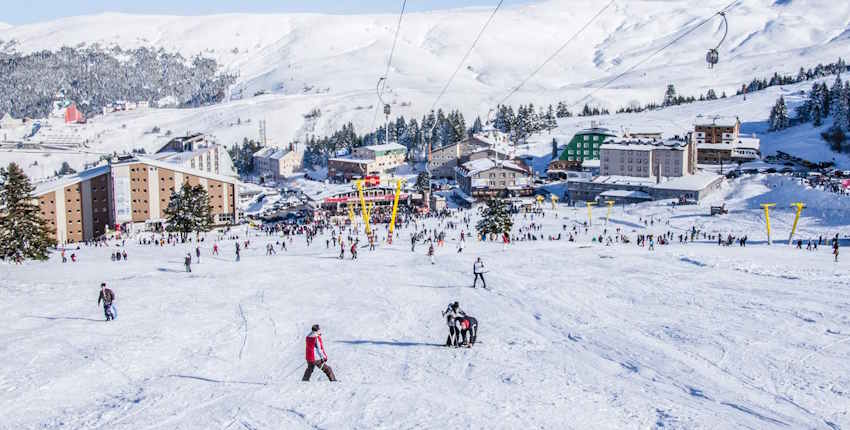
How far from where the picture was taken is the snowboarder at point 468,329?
13055 mm

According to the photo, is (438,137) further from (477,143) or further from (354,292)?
(354,292)

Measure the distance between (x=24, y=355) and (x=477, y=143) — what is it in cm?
8222

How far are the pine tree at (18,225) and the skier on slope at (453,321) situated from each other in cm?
2704

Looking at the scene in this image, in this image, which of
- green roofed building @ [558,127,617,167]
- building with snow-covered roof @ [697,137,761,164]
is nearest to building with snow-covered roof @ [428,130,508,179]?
green roofed building @ [558,127,617,167]

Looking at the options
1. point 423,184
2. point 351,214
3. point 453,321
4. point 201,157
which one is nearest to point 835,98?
point 423,184

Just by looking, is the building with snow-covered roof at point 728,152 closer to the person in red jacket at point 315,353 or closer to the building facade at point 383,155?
the building facade at point 383,155

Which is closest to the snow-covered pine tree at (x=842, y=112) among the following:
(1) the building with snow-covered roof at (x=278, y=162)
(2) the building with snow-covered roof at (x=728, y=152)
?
(2) the building with snow-covered roof at (x=728, y=152)

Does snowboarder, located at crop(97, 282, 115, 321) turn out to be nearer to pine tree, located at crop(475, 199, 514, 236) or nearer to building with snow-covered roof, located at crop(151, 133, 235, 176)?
pine tree, located at crop(475, 199, 514, 236)

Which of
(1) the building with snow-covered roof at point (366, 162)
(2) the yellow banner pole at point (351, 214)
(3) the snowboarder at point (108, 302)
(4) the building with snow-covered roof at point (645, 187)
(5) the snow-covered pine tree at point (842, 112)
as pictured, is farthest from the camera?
(1) the building with snow-covered roof at point (366, 162)

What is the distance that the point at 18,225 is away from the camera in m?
33.8

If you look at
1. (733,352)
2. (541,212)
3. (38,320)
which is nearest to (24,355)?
(38,320)

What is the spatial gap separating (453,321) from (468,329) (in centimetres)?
44

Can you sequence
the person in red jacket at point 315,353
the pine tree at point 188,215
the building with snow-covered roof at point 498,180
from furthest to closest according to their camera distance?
the building with snow-covered roof at point 498,180 → the pine tree at point 188,215 → the person in red jacket at point 315,353

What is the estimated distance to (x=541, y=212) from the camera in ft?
190
